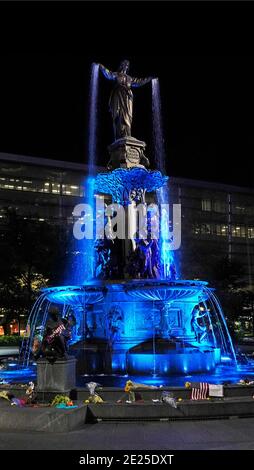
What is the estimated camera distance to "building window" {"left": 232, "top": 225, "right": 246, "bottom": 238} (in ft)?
292

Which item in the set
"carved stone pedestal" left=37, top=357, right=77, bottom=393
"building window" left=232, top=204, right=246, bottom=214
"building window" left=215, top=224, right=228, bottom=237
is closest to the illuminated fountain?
"carved stone pedestal" left=37, top=357, right=77, bottom=393

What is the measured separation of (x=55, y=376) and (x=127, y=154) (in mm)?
13768

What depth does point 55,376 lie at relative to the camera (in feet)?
41.1

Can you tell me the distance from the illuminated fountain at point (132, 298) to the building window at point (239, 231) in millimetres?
64883

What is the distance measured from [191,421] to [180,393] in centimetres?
120

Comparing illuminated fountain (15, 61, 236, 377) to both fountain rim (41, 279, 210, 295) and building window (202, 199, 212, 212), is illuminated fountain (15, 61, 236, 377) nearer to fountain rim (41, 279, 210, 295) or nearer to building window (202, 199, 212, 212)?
fountain rim (41, 279, 210, 295)

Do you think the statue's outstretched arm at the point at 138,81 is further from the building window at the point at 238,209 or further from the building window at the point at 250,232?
the building window at the point at 250,232

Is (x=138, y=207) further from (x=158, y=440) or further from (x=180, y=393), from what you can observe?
(x=158, y=440)

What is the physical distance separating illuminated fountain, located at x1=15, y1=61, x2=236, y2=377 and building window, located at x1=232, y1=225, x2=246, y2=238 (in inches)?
2554

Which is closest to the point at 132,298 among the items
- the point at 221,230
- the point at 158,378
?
the point at 158,378

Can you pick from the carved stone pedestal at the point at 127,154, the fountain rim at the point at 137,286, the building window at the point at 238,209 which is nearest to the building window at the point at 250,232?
the building window at the point at 238,209

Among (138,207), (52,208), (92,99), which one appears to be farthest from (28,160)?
(138,207)

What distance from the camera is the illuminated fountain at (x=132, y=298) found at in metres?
18.2

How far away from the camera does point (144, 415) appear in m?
11.4
